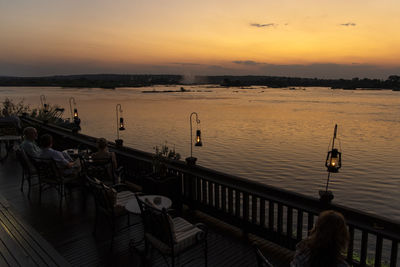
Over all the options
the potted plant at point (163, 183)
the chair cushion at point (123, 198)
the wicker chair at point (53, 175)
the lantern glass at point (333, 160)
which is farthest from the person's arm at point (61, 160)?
the lantern glass at point (333, 160)

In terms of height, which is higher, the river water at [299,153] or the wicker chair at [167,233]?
the wicker chair at [167,233]

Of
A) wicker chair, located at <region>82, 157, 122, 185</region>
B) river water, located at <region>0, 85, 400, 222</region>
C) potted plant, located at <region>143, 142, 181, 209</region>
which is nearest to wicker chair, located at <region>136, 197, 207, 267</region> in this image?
potted plant, located at <region>143, 142, 181, 209</region>

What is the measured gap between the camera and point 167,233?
3.09 meters

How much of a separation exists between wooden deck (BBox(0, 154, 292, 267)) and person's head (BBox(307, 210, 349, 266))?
1755mm

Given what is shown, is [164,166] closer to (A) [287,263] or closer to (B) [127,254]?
(B) [127,254]

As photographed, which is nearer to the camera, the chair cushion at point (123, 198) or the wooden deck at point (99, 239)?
the wooden deck at point (99, 239)

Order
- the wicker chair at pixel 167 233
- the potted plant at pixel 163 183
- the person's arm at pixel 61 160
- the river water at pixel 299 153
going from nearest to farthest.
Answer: the wicker chair at pixel 167 233, the potted plant at pixel 163 183, the person's arm at pixel 61 160, the river water at pixel 299 153

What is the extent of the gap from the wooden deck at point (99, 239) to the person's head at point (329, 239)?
1.76 m

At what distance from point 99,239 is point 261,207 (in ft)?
7.95

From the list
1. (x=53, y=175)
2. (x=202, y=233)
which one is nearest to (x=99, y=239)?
(x=202, y=233)

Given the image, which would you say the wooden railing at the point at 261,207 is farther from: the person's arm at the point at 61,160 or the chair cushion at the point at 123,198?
the person's arm at the point at 61,160

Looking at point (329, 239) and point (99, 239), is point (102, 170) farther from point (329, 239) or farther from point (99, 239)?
point (329, 239)

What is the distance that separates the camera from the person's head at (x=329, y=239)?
1998 mm

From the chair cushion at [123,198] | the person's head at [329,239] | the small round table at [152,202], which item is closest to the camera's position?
the person's head at [329,239]
